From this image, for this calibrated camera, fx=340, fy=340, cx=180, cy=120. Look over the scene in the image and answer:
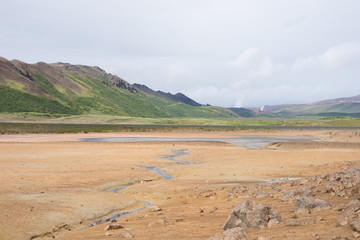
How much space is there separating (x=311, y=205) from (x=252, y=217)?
295cm

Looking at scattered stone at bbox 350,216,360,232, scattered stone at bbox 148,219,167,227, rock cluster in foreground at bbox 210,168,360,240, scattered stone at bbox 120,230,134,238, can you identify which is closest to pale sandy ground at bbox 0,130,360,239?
scattered stone at bbox 148,219,167,227

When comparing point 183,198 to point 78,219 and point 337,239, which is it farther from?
point 337,239

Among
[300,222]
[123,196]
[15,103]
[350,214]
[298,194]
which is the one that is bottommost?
A: [123,196]

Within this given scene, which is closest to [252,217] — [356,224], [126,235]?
[356,224]

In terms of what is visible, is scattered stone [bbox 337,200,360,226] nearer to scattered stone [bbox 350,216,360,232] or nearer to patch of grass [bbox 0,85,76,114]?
scattered stone [bbox 350,216,360,232]

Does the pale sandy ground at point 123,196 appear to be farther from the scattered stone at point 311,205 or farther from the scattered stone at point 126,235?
the scattered stone at point 311,205

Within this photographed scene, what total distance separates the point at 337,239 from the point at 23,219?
12.9 metres

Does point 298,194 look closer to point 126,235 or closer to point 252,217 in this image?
point 252,217

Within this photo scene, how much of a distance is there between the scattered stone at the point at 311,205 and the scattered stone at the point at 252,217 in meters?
1.69

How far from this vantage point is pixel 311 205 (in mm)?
12922

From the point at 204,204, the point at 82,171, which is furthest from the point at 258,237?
the point at 82,171

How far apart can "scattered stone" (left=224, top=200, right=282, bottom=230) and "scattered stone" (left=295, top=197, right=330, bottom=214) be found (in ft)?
5.55

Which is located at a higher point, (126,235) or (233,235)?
(233,235)

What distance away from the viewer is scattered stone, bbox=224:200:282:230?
37.3 feet
